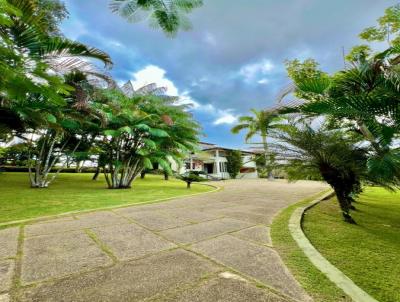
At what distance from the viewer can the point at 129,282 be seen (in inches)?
91.9

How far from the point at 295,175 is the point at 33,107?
943cm

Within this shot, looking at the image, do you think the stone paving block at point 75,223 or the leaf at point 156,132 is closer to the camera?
the stone paving block at point 75,223

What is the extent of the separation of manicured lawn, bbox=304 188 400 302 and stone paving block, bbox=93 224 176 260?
2.36m

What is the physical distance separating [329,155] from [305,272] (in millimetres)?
3412

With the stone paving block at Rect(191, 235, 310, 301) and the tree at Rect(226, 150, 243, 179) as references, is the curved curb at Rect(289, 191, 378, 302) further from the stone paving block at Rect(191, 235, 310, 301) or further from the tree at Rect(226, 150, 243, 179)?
the tree at Rect(226, 150, 243, 179)

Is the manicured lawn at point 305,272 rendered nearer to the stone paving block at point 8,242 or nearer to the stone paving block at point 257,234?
the stone paving block at point 257,234

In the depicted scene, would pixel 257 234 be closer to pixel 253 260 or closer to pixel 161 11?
pixel 253 260

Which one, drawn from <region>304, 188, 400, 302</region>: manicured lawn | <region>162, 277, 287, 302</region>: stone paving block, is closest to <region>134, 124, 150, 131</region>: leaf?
<region>304, 188, 400, 302</region>: manicured lawn

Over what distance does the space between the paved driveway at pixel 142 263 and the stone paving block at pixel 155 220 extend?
0.06 metres

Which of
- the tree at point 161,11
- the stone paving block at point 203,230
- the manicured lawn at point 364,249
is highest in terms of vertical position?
the tree at point 161,11

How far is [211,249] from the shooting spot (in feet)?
10.8

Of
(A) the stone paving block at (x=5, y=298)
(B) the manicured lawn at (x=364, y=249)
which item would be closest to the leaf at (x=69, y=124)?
(A) the stone paving block at (x=5, y=298)

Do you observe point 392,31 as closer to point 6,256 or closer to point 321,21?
point 321,21

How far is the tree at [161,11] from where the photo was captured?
6.99m
